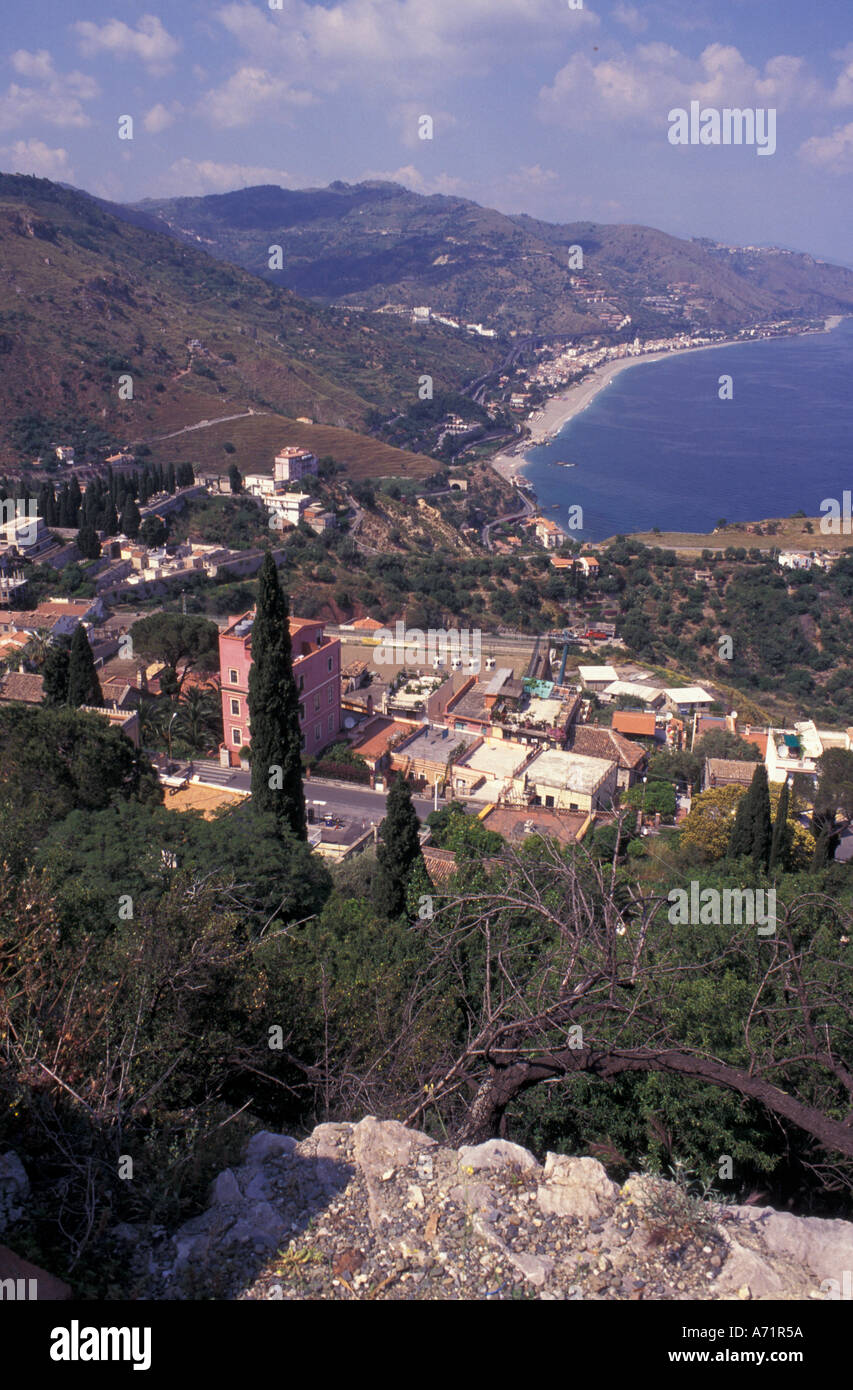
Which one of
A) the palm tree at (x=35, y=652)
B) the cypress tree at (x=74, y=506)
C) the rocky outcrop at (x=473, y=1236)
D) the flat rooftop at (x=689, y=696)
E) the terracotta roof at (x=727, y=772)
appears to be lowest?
the flat rooftop at (x=689, y=696)

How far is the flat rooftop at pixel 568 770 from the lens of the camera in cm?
1770

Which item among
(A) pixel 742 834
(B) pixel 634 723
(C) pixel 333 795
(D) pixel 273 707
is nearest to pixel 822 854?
(A) pixel 742 834

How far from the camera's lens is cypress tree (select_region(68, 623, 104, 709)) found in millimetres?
16828

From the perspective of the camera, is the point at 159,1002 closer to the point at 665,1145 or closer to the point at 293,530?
the point at 665,1145

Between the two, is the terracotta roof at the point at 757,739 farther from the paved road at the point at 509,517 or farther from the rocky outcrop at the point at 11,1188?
the paved road at the point at 509,517

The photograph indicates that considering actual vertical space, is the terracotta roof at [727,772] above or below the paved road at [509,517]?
below

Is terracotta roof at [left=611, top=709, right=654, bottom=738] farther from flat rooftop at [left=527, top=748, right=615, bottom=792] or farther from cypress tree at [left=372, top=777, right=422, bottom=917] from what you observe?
cypress tree at [left=372, top=777, right=422, bottom=917]

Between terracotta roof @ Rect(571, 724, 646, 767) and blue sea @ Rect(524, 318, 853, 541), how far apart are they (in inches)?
1399

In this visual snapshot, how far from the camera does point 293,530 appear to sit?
4009 cm

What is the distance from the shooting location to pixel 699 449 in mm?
80688

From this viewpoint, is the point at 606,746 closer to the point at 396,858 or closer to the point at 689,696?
the point at 689,696

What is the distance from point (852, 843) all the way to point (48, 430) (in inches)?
1960

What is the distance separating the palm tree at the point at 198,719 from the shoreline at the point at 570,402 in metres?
50.1

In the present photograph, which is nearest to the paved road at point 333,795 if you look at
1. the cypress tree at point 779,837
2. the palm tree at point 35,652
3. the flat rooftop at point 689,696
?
the palm tree at point 35,652
